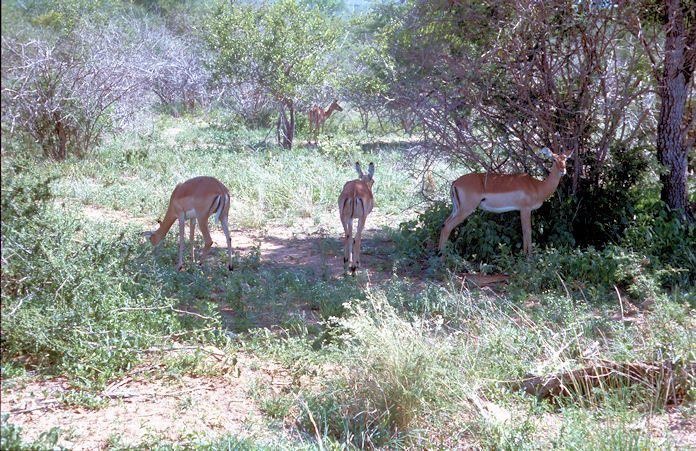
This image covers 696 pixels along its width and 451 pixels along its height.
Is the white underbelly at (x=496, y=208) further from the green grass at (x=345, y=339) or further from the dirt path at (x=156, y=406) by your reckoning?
the dirt path at (x=156, y=406)

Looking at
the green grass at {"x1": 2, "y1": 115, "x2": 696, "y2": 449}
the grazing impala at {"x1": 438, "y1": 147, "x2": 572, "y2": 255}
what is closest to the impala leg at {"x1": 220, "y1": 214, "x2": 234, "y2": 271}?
the green grass at {"x1": 2, "y1": 115, "x2": 696, "y2": 449}

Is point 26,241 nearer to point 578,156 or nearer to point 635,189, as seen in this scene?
point 578,156

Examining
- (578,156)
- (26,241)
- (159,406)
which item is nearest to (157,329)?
(159,406)

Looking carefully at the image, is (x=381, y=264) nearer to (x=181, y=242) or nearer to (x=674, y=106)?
(x=181, y=242)

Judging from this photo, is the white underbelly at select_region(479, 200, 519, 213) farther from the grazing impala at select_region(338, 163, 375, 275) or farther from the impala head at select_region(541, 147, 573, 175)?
the grazing impala at select_region(338, 163, 375, 275)

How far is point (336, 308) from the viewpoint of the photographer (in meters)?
5.34

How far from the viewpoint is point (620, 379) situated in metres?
3.79

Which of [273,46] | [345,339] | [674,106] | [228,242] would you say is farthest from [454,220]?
[273,46]

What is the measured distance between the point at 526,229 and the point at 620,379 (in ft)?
12.1

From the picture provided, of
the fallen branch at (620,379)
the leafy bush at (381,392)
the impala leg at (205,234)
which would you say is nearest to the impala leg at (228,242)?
the impala leg at (205,234)

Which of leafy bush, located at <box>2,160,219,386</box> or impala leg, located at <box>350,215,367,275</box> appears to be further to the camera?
impala leg, located at <box>350,215,367,275</box>

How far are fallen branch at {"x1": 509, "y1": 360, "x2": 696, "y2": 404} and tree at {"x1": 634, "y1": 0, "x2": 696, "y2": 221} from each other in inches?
151

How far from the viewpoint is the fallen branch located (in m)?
3.79

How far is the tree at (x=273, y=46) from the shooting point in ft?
45.4
